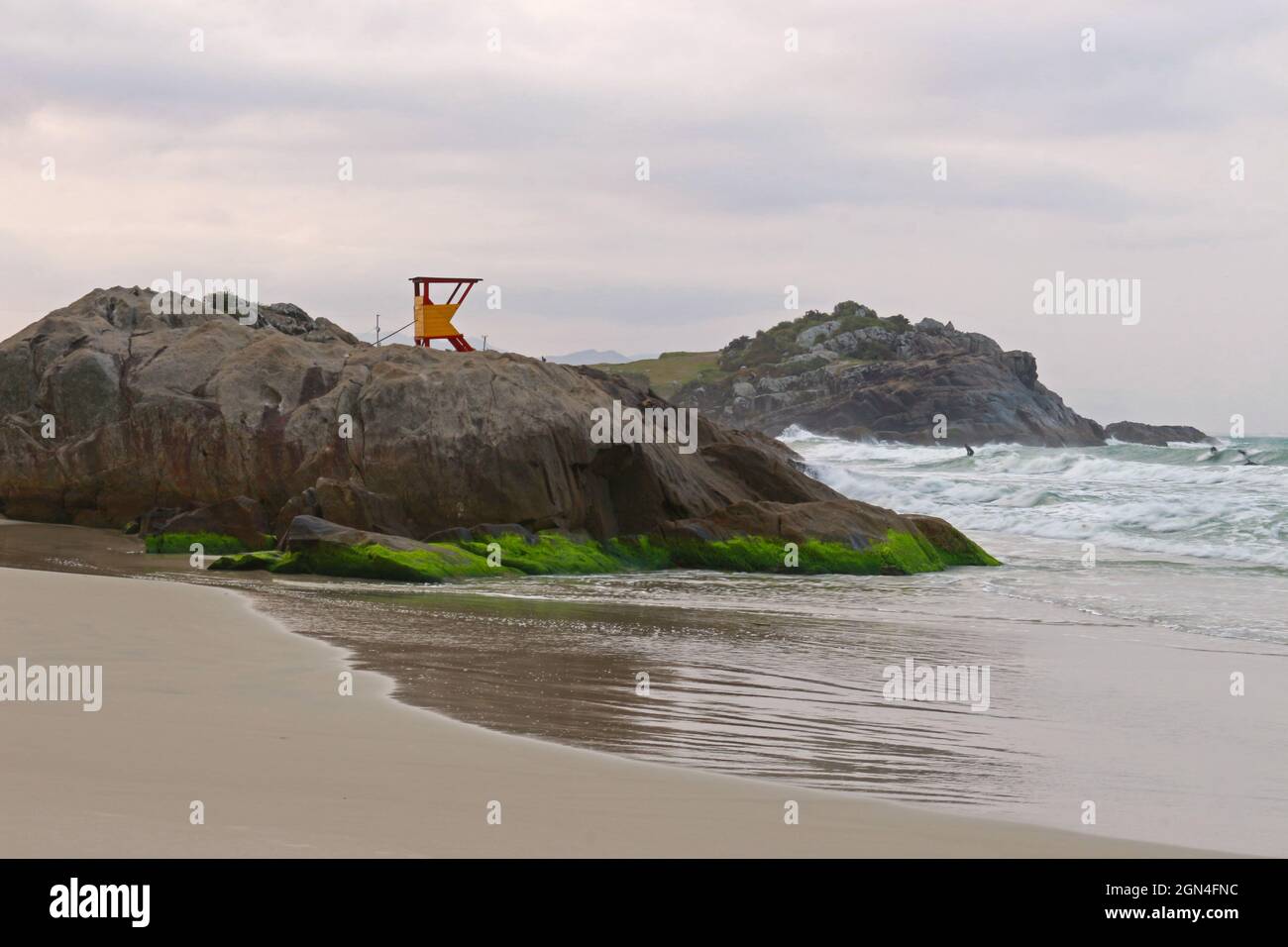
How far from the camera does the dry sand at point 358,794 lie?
13.6 ft

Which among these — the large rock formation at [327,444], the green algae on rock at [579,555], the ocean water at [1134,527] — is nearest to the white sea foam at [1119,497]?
the ocean water at [1134,527]

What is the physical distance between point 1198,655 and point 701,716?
18.1 feet

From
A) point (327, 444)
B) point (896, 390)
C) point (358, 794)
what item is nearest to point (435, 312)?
point (327, 444)

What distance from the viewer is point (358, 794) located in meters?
4.81

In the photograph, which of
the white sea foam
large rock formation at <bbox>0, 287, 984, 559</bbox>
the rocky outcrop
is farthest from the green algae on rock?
the rocky outcrop

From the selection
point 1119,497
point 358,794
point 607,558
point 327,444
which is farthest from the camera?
point 1119,497

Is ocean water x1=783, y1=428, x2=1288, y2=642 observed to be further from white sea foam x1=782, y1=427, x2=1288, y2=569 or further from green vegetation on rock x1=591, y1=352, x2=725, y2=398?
green vegetation on rock x1=591, y1=352, x2=725, y2=398

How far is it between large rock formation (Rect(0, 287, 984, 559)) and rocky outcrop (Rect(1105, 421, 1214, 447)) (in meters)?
72.7

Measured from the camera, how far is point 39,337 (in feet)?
73.9

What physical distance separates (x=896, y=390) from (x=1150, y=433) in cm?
2139

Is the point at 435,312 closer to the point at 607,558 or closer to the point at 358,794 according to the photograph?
the point at 607,558

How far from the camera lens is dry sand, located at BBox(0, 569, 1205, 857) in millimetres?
4156

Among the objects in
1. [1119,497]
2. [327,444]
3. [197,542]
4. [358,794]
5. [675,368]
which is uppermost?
[675,368]

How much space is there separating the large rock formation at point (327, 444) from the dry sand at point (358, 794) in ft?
33.4
